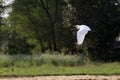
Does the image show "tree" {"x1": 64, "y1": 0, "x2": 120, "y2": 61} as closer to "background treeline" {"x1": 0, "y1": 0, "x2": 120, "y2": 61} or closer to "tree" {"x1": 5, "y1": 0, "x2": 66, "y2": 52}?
"background treeline" {"x1": 0, "y1": 0, "x2": 120, "y2": 61}

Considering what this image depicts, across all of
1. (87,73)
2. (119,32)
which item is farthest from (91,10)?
(87,73)

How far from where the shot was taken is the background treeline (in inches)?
1021

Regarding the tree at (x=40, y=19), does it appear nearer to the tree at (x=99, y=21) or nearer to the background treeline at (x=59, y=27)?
the background treeline at (x=59, y=27)

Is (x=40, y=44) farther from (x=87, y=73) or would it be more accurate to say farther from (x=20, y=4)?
(x=87, y=73)

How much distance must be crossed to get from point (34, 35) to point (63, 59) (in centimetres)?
1487

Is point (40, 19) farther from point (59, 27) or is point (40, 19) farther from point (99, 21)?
point (99, 21)

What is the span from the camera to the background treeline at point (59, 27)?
2594cm

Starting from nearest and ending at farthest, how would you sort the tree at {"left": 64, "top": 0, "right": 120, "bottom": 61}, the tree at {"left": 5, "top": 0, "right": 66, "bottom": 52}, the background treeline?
the tree at {"left": 64, "top": 0, "right": 120, "bottom": 61} → the background treeline → the tree at {"left": 5, "top": 0, "right": 66, "bottom": 52}

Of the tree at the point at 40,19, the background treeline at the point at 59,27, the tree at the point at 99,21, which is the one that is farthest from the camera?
the tree at the point at 40,19

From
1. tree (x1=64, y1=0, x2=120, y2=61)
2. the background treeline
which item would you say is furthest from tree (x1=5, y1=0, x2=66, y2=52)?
tree (x1=64, y1=0, x2=120, y2=61)

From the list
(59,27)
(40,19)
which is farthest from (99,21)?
(40,19)

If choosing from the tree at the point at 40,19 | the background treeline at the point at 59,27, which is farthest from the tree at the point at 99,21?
the tree at the point at 40,19

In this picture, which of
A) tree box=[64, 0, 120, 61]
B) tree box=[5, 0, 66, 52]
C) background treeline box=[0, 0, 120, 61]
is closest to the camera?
tree box=[64, 0, 120, 61]

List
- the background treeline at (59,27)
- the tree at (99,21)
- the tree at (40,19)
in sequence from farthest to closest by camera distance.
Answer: the tree at (40,19) → the background treeline at (59,27) → the tree at (99,21)
